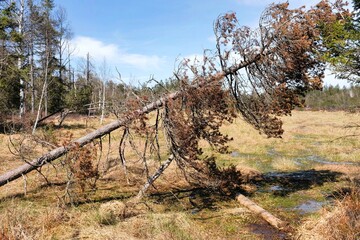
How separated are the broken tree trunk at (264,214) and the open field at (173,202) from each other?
188 mm

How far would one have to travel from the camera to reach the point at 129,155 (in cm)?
1912

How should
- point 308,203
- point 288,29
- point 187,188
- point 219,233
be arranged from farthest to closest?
1. point 187,188
2. point 308,203
3. point 288,29
4. point 219,233

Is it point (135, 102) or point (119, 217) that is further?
point (135, 102)

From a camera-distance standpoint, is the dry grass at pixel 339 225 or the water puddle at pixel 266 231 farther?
the water puddle at pixel 266 231

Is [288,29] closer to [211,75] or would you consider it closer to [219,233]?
[211,75]

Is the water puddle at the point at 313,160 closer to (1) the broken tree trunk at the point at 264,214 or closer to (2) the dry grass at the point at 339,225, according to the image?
(1) the broken tree trunk at the point at 264,214

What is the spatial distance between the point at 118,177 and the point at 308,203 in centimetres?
730

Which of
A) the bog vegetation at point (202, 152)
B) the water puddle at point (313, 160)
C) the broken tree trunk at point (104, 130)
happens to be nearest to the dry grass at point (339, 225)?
the bog vegetation at point (202, 152)

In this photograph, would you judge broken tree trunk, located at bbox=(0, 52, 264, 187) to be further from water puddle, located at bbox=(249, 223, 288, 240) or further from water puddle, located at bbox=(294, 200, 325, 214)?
water puddle, located at bbox=(294, 200, 325, 214)

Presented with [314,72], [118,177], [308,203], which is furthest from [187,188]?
[314,72]

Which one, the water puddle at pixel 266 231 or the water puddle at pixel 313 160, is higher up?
the water puddle at pixel 266 231

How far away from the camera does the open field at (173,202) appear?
6.94 meters

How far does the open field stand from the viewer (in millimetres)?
6942

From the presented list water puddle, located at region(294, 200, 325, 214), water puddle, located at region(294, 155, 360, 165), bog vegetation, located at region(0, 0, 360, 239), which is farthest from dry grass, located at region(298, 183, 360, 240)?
water puddle, located at region(294, 155, 360, 165)
